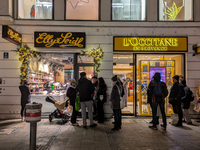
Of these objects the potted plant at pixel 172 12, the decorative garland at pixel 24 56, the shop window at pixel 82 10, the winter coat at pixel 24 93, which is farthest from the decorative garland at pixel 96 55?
the potted plant at pixel 172 12

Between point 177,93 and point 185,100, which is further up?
point 177,93

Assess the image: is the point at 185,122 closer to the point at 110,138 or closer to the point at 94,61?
the point at 110,138

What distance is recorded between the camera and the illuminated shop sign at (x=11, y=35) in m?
6.39

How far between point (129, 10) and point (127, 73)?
305 centimetres

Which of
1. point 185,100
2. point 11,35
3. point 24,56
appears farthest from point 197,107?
point 11,35

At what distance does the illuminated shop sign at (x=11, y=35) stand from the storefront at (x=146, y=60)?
423cm

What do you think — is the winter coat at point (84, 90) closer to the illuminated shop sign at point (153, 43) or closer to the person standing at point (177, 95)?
the illuminated shop sign at point (153, 43)

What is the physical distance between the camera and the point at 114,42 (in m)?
8.27

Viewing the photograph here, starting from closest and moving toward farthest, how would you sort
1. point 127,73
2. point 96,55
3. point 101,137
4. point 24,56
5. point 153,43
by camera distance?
point 101,137 → point 24,56 → point 96,55 → point 153,43 → point 127,73

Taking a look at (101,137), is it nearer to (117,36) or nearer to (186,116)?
(186,116)

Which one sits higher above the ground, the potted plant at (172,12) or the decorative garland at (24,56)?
the potted plant at (172,12)

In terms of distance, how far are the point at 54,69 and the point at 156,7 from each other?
8.44 metres

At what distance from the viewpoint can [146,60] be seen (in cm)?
852

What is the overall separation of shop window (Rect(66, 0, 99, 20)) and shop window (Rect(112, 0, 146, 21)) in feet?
2.81
